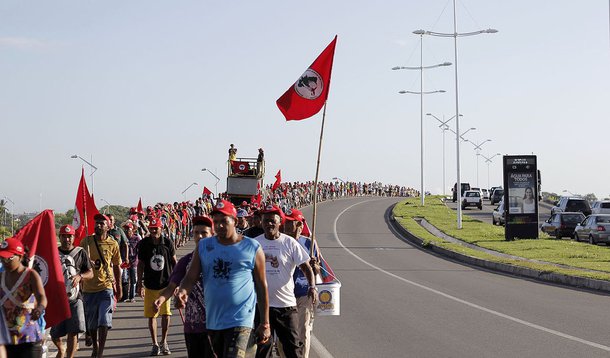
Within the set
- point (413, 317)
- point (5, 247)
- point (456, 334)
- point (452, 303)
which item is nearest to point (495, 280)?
point (452, 303)

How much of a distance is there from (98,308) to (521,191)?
30.4 m

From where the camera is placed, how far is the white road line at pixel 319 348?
11367 mm

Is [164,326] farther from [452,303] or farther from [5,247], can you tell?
[452,303]

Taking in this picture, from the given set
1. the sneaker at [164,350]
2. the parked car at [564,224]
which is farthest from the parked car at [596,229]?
the sneaker at [164,350]

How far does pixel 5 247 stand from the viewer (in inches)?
297

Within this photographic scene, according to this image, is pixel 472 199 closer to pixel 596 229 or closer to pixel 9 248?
pixel 596 229

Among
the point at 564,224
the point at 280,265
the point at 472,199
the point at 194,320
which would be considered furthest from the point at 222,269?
the point at 472,199

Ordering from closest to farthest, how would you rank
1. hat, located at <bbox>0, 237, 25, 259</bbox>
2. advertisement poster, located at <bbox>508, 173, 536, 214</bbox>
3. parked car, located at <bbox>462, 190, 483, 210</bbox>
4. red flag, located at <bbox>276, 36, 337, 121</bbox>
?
hat, located at <bbox>0, 237, 25, 259</bbox> → red flag, located at <bbox>276, 36, 337, 121</bbox> → advertisement poster, located at <bbox>508, 173, 536, 214</bbox> → parked car, located at <bbox>462, 190, 483, 210</bbox>

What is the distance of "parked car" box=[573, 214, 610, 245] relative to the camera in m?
37.2

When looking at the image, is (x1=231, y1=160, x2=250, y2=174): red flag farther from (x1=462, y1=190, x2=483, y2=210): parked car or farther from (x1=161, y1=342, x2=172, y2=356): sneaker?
(x1=462, y1=190, x2=483, y2=210): parked car

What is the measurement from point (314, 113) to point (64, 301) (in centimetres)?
485

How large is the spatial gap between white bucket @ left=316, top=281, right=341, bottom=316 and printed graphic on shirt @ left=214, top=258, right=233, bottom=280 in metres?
2.86

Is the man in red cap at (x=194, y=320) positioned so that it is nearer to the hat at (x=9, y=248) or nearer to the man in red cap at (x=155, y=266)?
the hat at (x=9, y=248)

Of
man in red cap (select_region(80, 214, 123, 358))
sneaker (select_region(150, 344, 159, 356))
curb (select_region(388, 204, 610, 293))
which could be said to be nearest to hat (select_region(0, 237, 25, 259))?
man in red cap (select_region(80, 214, 123, 358))
